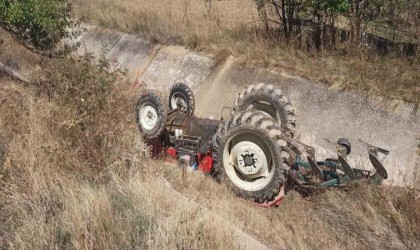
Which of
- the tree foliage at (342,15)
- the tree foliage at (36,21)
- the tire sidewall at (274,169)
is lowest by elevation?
the tire sidewall at (274,169)

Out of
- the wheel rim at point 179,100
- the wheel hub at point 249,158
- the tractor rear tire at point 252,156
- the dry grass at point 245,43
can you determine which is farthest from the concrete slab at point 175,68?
the wheel hub at point 249,158

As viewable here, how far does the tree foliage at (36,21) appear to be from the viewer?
31.6ft

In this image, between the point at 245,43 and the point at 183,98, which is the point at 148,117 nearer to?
the point at 183,98

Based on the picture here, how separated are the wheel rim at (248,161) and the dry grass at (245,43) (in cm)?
256

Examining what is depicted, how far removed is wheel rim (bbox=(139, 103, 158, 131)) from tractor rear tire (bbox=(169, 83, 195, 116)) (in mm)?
985

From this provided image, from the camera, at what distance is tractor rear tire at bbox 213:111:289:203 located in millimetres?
6094

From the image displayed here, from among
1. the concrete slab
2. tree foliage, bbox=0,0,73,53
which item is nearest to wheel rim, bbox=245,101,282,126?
the concrete slab

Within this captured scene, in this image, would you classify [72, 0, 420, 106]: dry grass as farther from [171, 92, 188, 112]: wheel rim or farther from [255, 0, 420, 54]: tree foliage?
[171, 92, 188, 112]: wheel rim

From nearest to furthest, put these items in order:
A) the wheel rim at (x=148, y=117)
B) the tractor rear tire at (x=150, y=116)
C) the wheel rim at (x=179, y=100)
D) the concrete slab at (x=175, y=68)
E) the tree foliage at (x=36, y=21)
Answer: the tractor rear tire at (x=150, y=116)
the wheel rim at (x=148, y=117)
the wheel rim at (x=179, y=100)
the tree foliage at (x=36, y=21)
the concrete slab at (x=175, y=68)

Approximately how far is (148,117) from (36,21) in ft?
12.8

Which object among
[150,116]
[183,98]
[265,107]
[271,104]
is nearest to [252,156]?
[271,104]

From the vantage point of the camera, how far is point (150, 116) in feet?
26.5

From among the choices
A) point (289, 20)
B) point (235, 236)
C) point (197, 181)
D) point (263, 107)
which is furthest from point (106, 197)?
point (289, 20)

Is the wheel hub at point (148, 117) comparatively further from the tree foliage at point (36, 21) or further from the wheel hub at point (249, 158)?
the tree foliage at point (36, 21)
